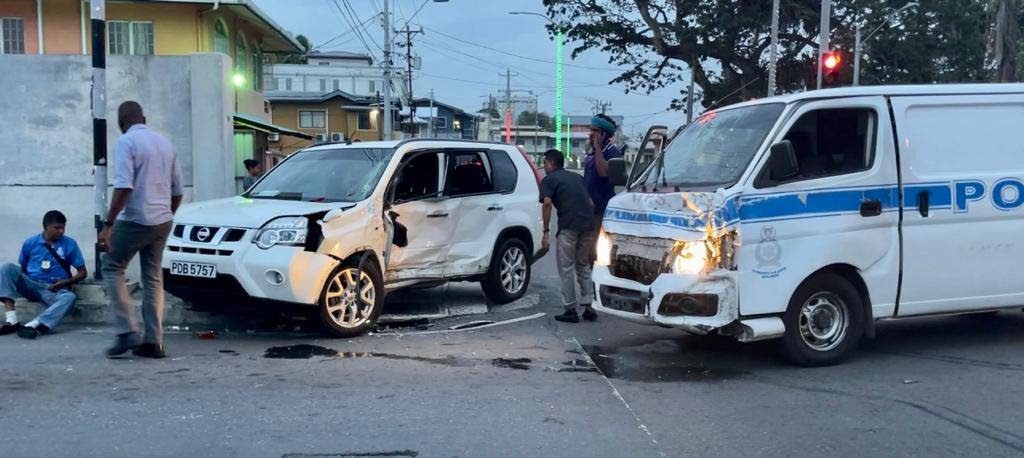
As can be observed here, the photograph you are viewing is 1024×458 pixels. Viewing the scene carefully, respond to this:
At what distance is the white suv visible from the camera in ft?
23.6

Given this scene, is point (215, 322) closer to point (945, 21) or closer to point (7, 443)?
point (7, 443)

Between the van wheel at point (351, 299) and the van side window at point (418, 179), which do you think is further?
the van side window at point (418, 179)

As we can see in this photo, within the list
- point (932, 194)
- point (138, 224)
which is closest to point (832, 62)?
point (932, 194)

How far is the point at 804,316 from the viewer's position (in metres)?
6.70

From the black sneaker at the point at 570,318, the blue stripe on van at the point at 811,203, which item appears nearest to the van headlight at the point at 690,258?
the blue stripe on van at the point at 811,203

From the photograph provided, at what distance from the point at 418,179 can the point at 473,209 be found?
0.76 metres

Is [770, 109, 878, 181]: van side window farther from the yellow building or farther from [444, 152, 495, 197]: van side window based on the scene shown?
the yellow building

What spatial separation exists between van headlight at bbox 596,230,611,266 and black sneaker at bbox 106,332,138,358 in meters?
3.73

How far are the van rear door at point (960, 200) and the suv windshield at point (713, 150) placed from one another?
3.60 feet

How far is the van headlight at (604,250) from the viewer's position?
24.0 ft

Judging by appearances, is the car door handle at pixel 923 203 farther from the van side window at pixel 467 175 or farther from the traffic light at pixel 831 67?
the traffic light at pixel 831 67

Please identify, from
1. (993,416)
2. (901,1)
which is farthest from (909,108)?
(901,1)

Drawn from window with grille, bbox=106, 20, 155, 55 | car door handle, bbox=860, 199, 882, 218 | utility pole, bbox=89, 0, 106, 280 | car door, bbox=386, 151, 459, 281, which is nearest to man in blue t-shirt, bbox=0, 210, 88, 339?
utility pole, bbox=89, 0, 106, 280

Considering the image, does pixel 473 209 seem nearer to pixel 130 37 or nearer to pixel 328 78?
pixel 130 37
